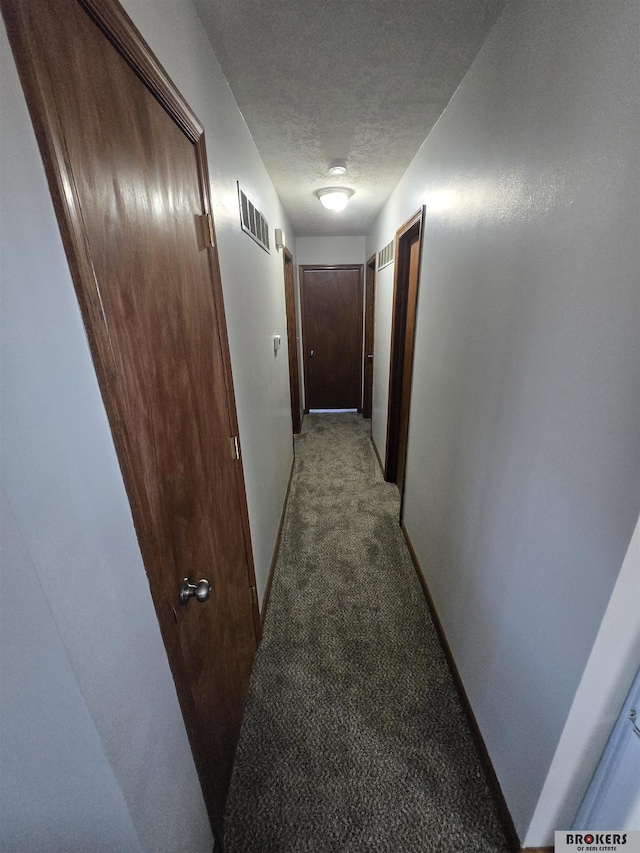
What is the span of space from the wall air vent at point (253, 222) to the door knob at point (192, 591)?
58.8 inches

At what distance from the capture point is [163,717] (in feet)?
2.31

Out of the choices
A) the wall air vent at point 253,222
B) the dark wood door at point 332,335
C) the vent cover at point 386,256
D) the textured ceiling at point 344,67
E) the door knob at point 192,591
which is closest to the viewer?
the door knob at point 192,591

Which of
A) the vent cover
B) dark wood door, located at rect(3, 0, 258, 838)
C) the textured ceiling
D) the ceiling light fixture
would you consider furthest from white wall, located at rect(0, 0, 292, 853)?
the vent cover

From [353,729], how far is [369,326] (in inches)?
144

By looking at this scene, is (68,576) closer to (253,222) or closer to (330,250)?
(253,222)

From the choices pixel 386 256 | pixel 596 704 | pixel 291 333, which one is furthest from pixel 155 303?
pixel 291 333

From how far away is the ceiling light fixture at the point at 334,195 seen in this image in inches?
98.7

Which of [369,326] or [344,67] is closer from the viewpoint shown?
[344,67]

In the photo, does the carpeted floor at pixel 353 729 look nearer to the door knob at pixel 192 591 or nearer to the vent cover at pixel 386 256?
the door knob at pixel 192 591

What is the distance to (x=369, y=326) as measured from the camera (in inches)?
158

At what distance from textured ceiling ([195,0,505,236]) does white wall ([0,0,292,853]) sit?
456 mm

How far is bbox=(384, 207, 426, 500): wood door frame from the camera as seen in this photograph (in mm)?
2199

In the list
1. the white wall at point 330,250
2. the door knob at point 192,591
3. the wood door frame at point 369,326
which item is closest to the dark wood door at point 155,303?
the door knob at point 192,591

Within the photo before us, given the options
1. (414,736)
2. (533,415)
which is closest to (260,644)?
(414,736)
